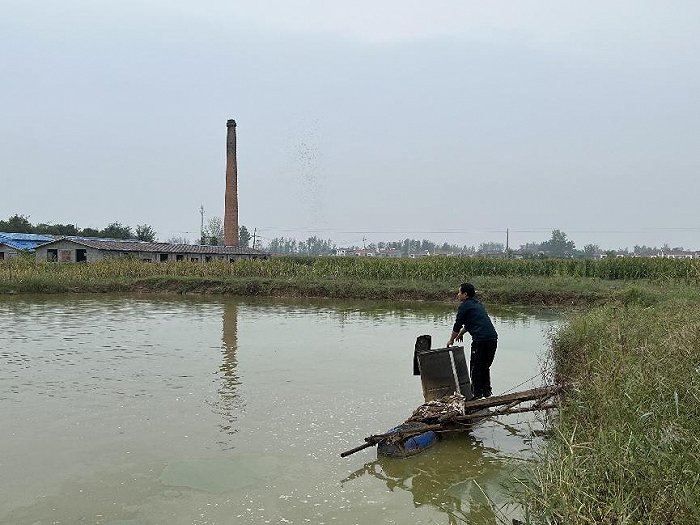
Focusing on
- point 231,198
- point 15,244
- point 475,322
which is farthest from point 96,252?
point 475,322

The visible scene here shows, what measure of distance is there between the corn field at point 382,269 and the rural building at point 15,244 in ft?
31.1

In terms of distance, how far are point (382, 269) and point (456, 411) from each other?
22.1 meters

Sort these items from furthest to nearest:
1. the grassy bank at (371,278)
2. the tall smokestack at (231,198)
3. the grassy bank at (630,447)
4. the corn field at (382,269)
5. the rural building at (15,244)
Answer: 1. the tall smokestack at (231,198)
2. the rural building at (15,244)
3. the corn field at (382,269)
4. the grassy bank at (371,278)
5. the grassy bank at (630,447)

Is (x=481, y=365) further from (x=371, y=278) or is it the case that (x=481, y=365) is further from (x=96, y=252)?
(x=96, y=252)

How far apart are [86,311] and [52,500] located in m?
14.2

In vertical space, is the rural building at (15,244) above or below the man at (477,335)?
above

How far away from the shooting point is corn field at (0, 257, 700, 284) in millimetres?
26641

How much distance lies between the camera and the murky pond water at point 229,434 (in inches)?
179

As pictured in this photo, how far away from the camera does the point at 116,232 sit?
56.1 meters

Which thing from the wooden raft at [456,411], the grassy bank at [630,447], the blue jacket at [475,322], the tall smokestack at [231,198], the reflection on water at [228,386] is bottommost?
the reflection on water at [228,386]

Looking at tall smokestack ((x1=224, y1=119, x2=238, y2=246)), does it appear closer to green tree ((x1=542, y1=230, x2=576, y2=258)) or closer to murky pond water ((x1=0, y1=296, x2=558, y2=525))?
murky pond water ((x1=0, y1=296, x2=558, y2=525))

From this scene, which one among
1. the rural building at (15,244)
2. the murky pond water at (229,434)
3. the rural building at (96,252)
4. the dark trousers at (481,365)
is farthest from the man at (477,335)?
the rural building at (15,244)

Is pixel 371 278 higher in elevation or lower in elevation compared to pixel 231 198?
lower

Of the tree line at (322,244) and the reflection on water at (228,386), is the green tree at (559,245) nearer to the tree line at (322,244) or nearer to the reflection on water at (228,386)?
the tree line at (322,244)
